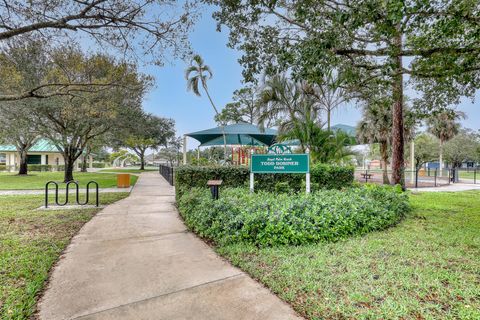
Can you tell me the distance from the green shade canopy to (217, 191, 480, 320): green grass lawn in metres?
7.52

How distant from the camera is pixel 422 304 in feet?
7.97

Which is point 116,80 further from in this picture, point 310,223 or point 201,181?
point 310,223

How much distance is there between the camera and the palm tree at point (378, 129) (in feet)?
50.2

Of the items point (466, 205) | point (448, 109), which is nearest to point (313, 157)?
point (448, 109)

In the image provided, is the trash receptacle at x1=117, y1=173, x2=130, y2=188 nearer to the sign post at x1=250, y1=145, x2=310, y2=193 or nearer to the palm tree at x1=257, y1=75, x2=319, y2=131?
the palm tree at x1=257, y1=75, x2=319, y2=131

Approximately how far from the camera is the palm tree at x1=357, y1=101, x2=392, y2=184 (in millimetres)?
15290

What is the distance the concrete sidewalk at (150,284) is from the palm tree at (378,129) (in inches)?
531

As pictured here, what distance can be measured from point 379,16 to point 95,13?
18.8 feet

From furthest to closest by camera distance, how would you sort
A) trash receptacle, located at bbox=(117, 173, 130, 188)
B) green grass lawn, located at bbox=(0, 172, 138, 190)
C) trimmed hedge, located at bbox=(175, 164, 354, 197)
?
green grass lawn, located at bbox=(0, 172, 138, 190)
trash receptacle, located at bbox=(117, 173, 130, 188)
trimmed hedge, located at bbox=(175, 164, 354, 197)

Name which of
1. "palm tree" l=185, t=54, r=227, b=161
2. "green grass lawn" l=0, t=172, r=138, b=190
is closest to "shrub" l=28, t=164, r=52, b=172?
"green grass lawn" l=0, t=172, r=138, b=190

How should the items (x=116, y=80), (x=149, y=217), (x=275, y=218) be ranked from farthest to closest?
(x=116, y=80) → (x=149, y=217) → (x=275, y=218)

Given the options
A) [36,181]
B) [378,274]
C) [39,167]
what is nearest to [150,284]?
[378,274]

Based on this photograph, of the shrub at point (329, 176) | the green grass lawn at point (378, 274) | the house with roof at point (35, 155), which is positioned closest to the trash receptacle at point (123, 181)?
the shrub at point (329, 176)

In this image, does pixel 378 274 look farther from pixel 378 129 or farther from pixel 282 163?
pixel 378 129
